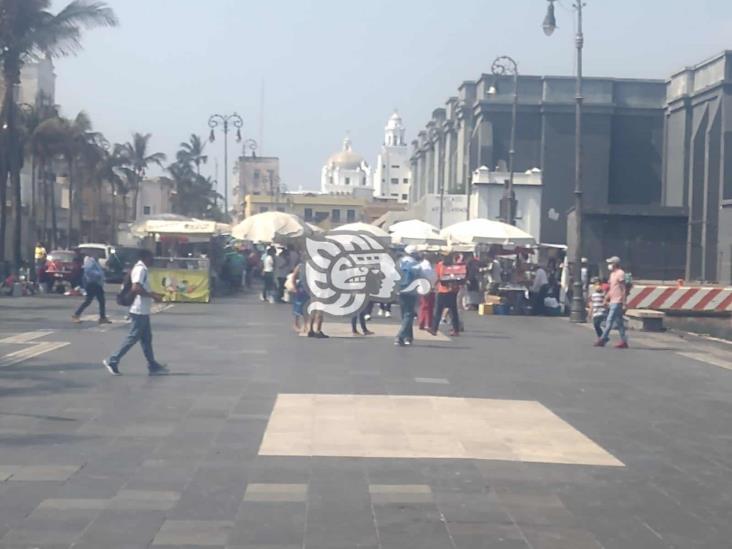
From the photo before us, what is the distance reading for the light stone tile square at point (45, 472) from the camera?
8484 millimetres

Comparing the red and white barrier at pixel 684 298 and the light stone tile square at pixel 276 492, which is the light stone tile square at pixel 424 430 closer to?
the light stone tile square at pixel 276 492

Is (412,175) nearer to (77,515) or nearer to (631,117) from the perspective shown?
(631,117)

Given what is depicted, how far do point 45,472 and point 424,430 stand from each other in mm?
3715

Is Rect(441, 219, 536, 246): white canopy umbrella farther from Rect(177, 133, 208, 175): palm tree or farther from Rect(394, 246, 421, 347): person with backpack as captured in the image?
Rect(177, 133, 208, 175): palm tree

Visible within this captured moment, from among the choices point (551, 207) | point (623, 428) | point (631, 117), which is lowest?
point (623, 428)

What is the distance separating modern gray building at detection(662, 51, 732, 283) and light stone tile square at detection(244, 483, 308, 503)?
4023cm

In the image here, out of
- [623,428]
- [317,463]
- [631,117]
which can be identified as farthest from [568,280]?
[631,117]

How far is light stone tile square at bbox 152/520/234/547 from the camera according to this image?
6789 mm

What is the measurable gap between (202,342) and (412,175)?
258 ft

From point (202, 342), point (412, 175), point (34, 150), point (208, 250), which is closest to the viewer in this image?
point (202, 342)

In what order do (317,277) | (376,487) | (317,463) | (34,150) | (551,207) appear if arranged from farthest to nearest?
(551,207) → (34,150) → (317,277) → (317,463) → (376,487)

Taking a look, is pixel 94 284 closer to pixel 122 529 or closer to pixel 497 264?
pixel 497 264

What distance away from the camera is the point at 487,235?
102 ft

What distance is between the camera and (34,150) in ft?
186
